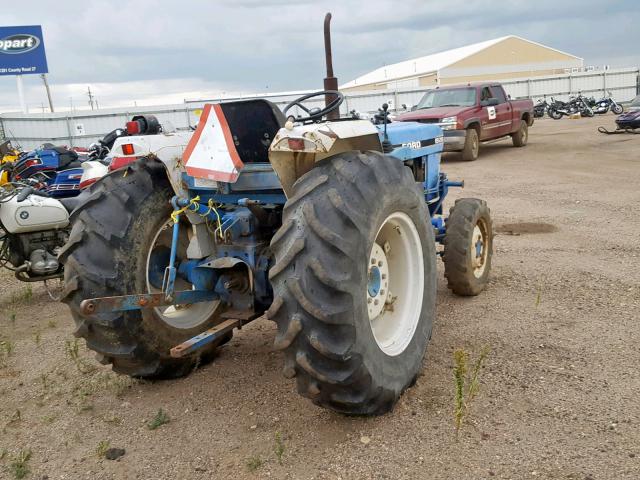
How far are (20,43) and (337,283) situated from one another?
86.5ft

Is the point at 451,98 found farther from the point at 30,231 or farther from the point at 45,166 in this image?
the point at 30,231

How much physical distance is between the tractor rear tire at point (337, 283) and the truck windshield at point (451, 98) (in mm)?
13809

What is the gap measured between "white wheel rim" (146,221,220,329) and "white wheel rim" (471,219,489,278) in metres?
2.52

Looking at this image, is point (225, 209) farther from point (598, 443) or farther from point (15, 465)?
point (598, 443)

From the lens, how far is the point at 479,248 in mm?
5535

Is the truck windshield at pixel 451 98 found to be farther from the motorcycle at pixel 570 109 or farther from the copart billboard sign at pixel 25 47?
the copart billboard sign at pixel 25 47

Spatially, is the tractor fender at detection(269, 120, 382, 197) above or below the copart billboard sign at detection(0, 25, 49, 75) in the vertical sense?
below

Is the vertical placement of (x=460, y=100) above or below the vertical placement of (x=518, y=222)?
above

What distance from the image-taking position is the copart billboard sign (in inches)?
953

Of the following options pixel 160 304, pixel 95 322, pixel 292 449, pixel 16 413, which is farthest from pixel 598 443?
pixel 16 413

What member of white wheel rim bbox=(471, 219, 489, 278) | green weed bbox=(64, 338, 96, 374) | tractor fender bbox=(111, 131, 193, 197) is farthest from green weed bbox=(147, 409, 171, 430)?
white wheel rim bbox=(471, 219, 489, 278)

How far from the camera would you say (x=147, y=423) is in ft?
11.8

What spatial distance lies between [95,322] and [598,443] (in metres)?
2.79

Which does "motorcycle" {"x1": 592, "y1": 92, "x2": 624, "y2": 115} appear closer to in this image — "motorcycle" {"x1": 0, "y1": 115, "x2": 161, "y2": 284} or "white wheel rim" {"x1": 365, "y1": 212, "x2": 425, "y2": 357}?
"motorcycle" {"x1": 0, "y1": 115, "x2": 161, "y2": 284}
